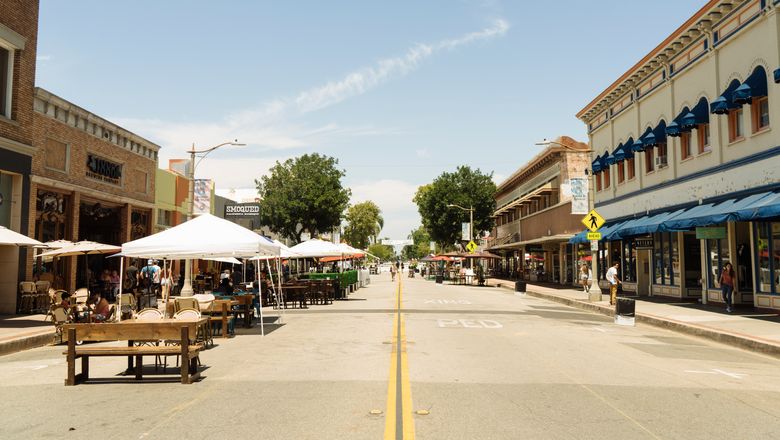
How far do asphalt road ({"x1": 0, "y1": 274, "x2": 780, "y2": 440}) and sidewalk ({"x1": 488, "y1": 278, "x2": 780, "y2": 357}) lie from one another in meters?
0.59

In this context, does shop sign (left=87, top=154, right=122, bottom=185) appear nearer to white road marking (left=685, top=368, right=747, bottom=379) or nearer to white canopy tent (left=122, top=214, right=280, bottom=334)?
white canopy tent (left=122, top=214, right=280, bottom=334)

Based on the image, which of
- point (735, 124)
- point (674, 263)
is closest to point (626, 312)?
point (735, 124)

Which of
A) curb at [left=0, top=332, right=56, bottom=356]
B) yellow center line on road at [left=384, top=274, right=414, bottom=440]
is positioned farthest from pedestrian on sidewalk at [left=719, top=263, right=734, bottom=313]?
curb at [left=0, top=332, right=56, bottom=356]

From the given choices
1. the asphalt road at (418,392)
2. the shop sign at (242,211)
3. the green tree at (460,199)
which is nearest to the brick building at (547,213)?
the green tree at (460,199)

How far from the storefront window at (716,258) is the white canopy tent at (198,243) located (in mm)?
17196

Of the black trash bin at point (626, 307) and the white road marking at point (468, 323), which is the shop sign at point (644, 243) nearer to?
the black trash bin at point (626, 307)

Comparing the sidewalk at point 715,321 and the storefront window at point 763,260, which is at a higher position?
the storefront window at point 763,260

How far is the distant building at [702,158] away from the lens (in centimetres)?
2000

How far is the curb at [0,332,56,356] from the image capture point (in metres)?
13.2

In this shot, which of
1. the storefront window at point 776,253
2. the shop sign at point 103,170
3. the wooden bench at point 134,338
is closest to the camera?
the wooden bench at point 134,338

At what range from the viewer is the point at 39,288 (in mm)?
21406

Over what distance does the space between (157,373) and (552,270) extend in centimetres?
4536

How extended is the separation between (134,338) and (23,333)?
7.60 meters

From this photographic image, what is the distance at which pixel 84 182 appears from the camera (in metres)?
25.9
